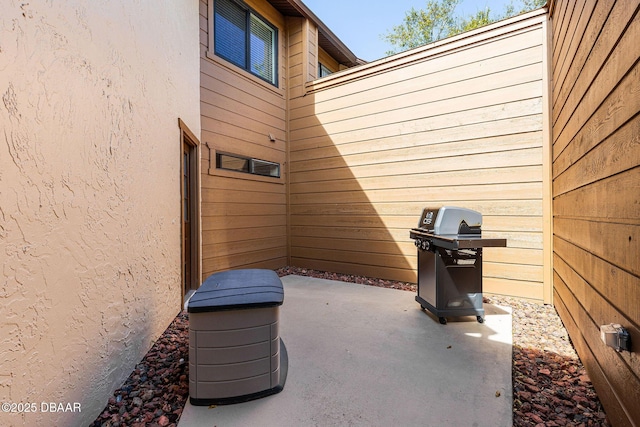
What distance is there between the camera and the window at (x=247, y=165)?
4.31 metres

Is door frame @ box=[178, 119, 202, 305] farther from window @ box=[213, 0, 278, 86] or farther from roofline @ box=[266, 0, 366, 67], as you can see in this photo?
roofline @ box=[266, 0, 366, 67]

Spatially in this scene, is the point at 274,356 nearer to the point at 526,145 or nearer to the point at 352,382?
the point at 352,382

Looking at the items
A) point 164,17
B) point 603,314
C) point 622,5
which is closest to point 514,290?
point 603,314

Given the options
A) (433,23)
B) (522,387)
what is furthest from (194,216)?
(433,23)

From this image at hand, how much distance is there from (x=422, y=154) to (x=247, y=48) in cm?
328

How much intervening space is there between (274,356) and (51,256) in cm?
119

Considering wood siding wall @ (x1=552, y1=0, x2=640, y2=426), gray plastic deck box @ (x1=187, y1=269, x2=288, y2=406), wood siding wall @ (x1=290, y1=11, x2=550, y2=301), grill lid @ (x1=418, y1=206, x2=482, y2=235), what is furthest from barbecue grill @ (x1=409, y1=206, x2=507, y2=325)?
gray plastic deck box @ (x1=187, y1=269, x2=288, y2=406)

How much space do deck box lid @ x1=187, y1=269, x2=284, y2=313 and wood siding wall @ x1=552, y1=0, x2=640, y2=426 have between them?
1.63 metres

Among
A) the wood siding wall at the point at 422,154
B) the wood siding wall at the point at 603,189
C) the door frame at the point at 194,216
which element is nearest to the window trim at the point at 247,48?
the wood siding wall at the point at 422,154

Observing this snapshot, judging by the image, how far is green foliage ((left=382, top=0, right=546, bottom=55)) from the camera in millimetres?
10430

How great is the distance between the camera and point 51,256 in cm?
127

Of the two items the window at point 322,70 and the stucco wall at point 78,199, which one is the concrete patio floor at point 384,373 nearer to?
the stucco wall at point 78,199

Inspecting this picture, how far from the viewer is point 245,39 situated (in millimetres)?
4805

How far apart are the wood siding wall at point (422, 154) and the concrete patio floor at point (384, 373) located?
46.2 inches
